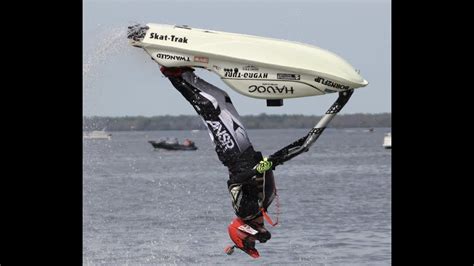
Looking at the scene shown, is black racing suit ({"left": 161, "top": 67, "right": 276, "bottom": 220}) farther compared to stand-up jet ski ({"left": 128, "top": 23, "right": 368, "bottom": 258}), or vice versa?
black racing suit ({"left": 161, "top": 67, "right": 276, "bottom": 220})

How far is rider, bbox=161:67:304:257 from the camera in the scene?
1204 centimetres

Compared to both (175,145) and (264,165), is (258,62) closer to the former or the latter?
(264,165)

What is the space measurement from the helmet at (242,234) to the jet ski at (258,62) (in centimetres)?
115

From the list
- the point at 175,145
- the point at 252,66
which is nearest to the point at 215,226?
the point at 252,66

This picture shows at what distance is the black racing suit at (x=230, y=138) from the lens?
1205 centimetres

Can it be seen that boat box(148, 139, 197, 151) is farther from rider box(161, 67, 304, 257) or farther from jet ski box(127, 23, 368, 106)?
jet ski box(127, 23, 368, 106)

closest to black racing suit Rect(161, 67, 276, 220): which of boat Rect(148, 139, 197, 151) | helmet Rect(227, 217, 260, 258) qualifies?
helmet Rect(227, 217, 260, 258)

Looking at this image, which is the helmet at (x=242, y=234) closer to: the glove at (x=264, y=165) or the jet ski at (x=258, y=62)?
the glove at (x=264, y=165)

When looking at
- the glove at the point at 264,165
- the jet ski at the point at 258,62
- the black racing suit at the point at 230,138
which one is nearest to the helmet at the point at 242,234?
the black racing suit at the point at 230,138

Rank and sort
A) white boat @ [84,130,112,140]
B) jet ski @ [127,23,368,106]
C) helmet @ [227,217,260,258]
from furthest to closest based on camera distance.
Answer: white boat @ [84,130,112,140]
helmet @ [227,217,260,258]
jet ski @ [127,23,368,106]

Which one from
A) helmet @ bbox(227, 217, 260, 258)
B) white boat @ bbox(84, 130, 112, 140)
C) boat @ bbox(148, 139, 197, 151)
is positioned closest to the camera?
helmet @ bbox(227, 217, 260, 258)

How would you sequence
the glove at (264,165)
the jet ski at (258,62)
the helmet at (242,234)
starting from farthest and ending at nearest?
1. the helmet at (242,234)
2. the glove at (264,165)
3. the jet ski at (258,62)
